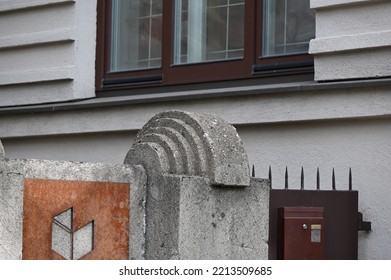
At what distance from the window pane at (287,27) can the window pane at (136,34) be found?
50.3 inches

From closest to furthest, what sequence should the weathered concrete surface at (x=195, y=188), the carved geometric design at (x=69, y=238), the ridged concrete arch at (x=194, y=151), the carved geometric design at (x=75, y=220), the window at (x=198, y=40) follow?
the carved geometric design at (x=75, y=220) → the carved geometric design at (x=69, y=238) → the weathered concrete surface at (x=195, y=188) → the ridged concrete arch at (x=194, y=151) → the window at (x=198, y=40)

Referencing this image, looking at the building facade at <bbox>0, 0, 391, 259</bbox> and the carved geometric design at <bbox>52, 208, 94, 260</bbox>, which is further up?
the building facade at <bbox>0, 0, 391, 259</bbox>

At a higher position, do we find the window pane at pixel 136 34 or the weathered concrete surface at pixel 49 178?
the window pane at pixel 136 34

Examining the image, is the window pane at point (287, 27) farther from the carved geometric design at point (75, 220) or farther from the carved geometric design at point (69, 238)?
the carved geometric design at point (69, 238)

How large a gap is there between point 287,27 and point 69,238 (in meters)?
4.09

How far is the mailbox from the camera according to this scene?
24.5 ft

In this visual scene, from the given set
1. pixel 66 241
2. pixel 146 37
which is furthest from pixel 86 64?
pixel 66 241

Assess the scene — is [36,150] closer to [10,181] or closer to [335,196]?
[335,196]

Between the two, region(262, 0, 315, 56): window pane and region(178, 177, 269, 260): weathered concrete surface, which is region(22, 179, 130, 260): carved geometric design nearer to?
region(178, 177, 269, 260): weathered concrete surface

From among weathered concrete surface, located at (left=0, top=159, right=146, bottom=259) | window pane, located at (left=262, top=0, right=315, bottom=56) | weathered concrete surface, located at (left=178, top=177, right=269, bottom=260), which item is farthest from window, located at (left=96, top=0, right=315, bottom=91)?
weathered concrete surface, located at (left=0, top=159, right=146, bottom=259)

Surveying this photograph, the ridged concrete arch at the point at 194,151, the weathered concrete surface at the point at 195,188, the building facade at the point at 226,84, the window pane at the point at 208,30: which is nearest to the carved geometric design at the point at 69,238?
the weathered concrete surface at the point at 195,188

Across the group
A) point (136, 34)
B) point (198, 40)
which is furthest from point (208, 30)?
point (136, 34)

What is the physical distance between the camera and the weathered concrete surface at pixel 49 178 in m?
5.57

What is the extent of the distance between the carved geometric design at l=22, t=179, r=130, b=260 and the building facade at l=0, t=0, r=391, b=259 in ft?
8.69
